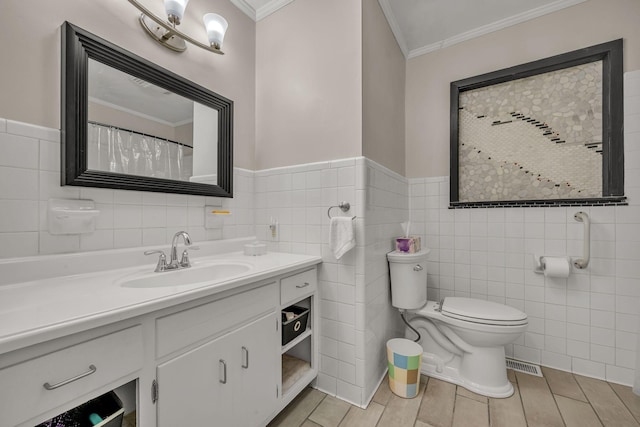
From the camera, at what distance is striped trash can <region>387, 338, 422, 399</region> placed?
1.49 metres

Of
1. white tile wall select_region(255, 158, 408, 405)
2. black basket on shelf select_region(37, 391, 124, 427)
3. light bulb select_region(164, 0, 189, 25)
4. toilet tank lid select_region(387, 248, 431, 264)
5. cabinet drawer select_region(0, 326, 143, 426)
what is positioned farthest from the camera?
toilet tank lid select_region(387, 248, 431, 264)

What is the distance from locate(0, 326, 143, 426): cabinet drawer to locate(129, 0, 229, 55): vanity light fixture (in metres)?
1.32

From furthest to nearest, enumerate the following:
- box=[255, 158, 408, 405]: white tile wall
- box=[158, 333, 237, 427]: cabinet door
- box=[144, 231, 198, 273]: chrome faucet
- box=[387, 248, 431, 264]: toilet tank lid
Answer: box=[387, 248, 431, 264]: toilet tank lid < box=[255, 158, 408, 405]: white tile wall < box=[144, 231, 198, 273]: chrome faucet < box=[158, 333, 237, 427]: cabinet door

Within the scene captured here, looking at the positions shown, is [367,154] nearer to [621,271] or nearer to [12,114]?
[12,114]

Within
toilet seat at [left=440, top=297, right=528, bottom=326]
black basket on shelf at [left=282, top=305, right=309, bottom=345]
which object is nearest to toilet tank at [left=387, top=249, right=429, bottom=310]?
toilet seat at [left=440, top=297, right=528, bottom=326]

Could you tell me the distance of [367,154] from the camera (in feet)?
4.92

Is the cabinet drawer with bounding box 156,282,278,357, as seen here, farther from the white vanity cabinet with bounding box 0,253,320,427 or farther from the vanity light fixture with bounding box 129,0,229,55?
the vanity light fixture with bounding box 129,0,229,55

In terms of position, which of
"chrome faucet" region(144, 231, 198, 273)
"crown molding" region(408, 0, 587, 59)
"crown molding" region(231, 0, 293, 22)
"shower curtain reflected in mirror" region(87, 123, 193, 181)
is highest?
"crown molding" region(231, 0, 293, 22)

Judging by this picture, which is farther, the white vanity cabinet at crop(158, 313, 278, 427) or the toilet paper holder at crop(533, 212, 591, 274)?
the toilet paper holder at crop(533, 212, 591, 274)

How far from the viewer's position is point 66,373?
1.98 feet

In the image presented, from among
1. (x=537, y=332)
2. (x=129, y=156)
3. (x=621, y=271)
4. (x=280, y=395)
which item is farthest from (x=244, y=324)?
(x=621, y=271)

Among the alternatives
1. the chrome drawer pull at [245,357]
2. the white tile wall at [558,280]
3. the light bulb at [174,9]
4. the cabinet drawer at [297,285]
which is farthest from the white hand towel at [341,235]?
the light bulb at [174,9]

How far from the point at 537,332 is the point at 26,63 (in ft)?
10.2

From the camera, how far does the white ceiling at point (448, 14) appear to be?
1783 mm
